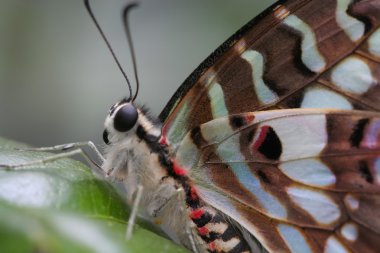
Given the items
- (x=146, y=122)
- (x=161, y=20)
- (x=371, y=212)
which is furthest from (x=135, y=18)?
(x=371, y=212)

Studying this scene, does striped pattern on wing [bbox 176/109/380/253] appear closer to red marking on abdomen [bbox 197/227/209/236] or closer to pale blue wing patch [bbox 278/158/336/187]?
pale blue wing patch [bbox 278/158/336/187]

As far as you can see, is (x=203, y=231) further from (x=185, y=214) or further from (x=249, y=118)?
(x=249, y=118)

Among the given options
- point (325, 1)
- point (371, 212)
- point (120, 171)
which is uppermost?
point (325, 1)

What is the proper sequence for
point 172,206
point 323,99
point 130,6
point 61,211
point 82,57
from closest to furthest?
1. point 61,211
2. point 130,6
3. point 172,206
4. point 323,99
5. point 82,57

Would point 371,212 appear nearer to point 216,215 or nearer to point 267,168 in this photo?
point 267,168

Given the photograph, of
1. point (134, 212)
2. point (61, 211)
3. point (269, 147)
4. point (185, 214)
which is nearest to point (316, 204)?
point (269, 147)

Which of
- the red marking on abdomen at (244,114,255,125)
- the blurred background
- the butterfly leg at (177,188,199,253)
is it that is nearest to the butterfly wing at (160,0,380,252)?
the red marking on abdomen at (244,114,255,125)
